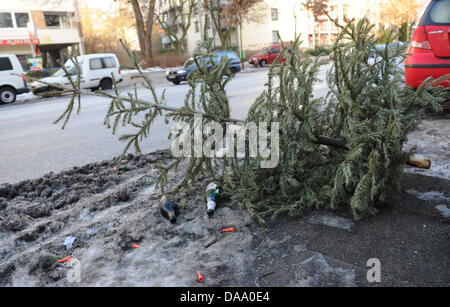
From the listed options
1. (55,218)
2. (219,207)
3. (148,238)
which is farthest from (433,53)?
(55,218)

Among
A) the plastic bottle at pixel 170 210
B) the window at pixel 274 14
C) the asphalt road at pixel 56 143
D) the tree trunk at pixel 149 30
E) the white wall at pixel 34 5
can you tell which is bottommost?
the asphalt road at pixel 56 143

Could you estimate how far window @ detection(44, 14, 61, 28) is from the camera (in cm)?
3780

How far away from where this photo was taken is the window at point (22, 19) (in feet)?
113

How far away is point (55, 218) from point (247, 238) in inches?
67.6

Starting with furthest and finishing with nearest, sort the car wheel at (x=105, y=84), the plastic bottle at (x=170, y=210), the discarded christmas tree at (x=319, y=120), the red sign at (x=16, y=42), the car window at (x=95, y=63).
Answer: the red sign at (x=16, y=42) → the car wheel at (x=105, y=84) → the car window at (x=95, y=63) → the plastic bottle at (x=170, y=210) → the discarded christmas tree at (x=319, y=120)

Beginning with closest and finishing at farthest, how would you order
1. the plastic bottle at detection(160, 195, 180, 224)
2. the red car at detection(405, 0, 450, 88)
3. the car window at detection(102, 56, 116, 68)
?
the plastic bottle at detection(160, 195, 180, 224) → the red car at detection(405, 0, 450, 88) → the car window at detection(102, 56, 116, 68)

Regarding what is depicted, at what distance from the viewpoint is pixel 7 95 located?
14375 millimetres

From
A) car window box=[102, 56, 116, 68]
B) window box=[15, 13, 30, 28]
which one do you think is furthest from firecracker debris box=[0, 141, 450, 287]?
window box=[15, 13, 30, 28]

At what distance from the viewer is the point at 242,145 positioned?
2990mm

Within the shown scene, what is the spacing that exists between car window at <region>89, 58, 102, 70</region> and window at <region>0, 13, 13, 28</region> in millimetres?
22928

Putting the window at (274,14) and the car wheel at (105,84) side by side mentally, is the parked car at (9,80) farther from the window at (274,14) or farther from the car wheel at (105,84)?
the window at (274,14)

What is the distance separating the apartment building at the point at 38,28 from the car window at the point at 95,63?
54.5 ft

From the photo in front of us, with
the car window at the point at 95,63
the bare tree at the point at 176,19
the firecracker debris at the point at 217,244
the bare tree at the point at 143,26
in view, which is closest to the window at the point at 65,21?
the bare tree at the point at 176,19

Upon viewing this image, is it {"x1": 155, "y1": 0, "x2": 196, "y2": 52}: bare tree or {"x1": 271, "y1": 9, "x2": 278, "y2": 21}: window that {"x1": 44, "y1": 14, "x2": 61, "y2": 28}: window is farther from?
{"x1": 271, "y1": 9, "x2": 278, "y2": 21}: window
